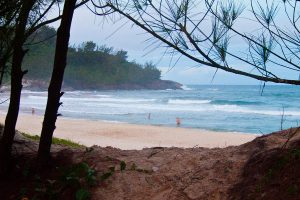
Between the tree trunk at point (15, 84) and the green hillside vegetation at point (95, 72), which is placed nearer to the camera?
the tree trunk at point (15, 84)

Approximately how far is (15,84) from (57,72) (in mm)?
450

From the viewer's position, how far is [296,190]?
320 cm

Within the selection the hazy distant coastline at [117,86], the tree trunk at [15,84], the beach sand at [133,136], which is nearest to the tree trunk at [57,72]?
the tree trunk at [15,84]

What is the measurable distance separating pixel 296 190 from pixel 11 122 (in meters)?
2.61

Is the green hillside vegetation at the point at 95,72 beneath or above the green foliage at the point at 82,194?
above

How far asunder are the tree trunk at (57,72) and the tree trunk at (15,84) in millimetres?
325

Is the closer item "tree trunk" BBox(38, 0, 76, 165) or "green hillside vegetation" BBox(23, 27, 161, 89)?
"tree trunk" BBox(38, 0, 76, 165)

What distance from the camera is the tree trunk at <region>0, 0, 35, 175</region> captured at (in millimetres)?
4141

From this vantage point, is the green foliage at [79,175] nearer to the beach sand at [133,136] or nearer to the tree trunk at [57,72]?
the tree trunk at [57,72]

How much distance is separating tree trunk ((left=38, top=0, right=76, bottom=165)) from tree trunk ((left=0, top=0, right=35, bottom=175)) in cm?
32

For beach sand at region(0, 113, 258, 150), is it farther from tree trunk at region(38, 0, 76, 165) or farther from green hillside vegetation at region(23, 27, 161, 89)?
green hillside vegetation at region(23, 27, 161, 89)

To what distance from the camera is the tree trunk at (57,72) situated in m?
4.06

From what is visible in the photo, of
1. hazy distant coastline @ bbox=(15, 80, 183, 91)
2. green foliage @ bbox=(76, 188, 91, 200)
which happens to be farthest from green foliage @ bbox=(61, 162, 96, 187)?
hazy distant coastline @ bbox=(15, 80, 183, 91)

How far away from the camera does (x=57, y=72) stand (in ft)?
13.5
